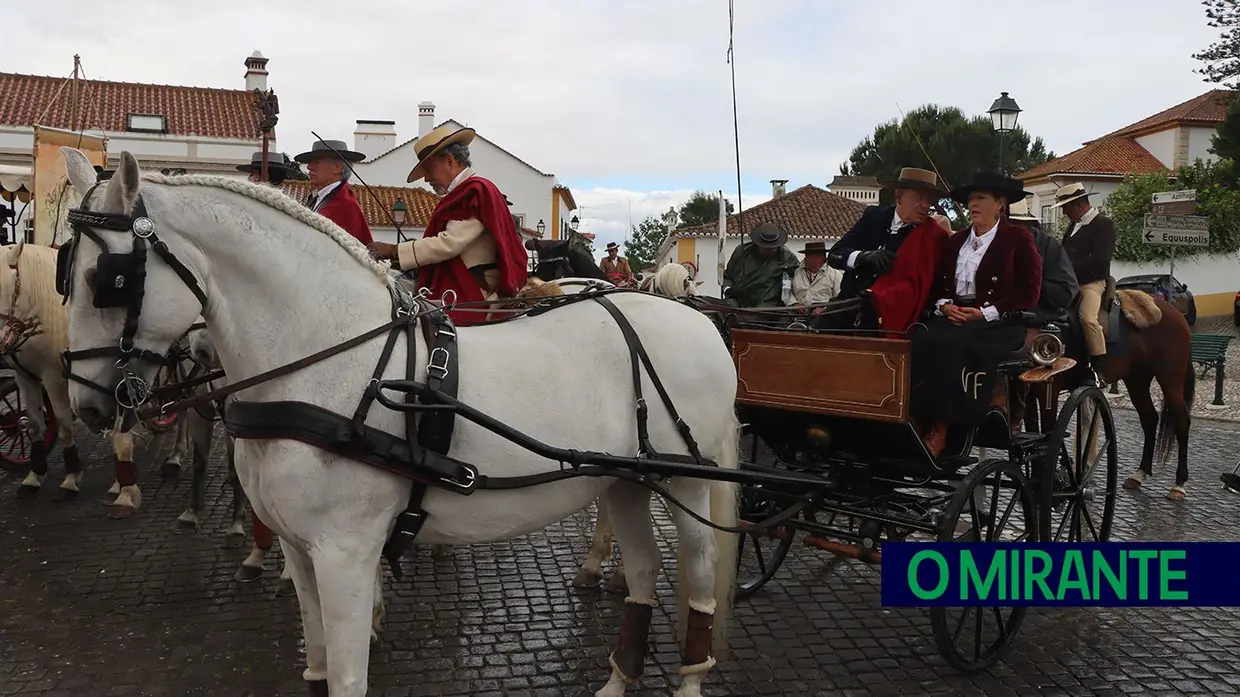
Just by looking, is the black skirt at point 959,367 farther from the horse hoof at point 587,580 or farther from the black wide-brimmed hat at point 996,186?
the horse hoof at point 587,580

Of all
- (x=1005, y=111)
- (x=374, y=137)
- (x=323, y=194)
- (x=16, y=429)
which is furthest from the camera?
(x=374, y=137)

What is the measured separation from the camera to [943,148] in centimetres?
3450

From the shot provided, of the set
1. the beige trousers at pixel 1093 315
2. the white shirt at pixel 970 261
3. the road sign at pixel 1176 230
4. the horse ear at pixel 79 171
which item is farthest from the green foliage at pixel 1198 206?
the horse ear at pixel 79 171

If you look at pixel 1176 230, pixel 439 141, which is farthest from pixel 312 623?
pixel 1176 230

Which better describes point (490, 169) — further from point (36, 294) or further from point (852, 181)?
point (36, 294)

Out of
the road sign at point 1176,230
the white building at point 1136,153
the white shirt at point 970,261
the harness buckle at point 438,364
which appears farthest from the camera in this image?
the white building at point 1136,153

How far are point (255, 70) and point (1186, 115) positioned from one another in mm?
40499

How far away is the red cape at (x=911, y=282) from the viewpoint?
191 inches

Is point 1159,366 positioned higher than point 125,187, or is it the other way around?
point 125,187

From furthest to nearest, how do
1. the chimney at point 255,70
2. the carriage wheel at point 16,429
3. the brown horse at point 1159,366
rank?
the chimney at point 255,70 < the carriage wheel at point 16,429 < the brown horse at point 1159,366

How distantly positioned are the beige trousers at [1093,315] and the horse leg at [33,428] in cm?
828

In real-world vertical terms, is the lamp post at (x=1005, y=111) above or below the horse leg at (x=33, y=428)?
above

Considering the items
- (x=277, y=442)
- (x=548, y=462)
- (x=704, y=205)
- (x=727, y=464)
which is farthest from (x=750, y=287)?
(x=704, y=205)

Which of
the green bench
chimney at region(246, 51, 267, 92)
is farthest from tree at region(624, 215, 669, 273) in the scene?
the green bench
